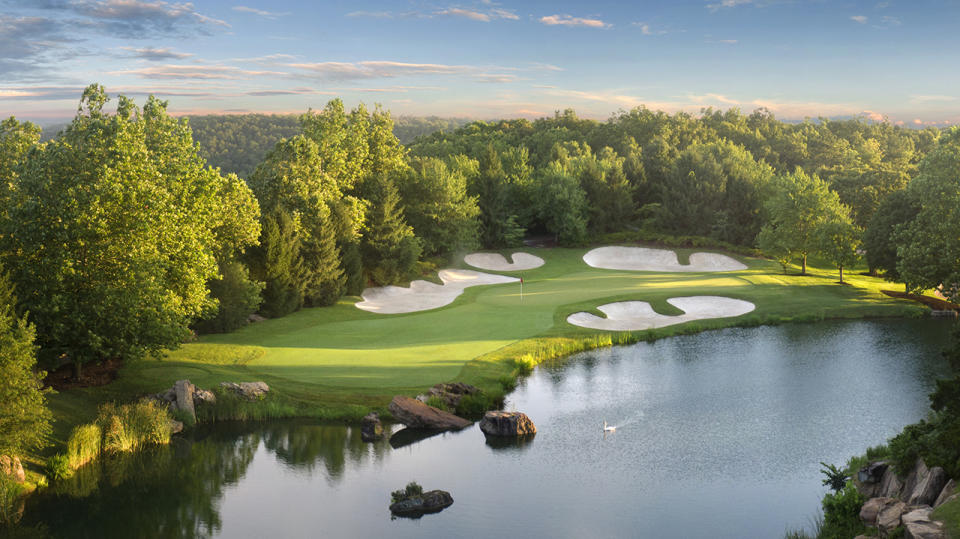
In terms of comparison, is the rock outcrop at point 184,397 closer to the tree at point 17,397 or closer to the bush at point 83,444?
the bush at point 83,444

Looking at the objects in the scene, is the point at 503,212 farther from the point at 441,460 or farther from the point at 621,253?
the point at 441,460

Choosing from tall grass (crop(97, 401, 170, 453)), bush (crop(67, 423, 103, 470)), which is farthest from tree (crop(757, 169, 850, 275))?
bush (crop(67, 423, 103, 470))

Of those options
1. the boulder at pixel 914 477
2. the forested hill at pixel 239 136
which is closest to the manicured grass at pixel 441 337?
the boulder at pixel 914 477

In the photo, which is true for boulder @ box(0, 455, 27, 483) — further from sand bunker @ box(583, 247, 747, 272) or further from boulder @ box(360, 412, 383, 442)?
sand bunker @ box(583, 247, 747, 272)

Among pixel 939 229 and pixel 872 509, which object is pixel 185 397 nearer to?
pixel 872 509

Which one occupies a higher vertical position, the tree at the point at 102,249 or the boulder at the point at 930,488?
the tree at the point at 102,249

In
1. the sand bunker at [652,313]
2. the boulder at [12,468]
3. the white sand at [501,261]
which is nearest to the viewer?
the boulder at [12,468]
